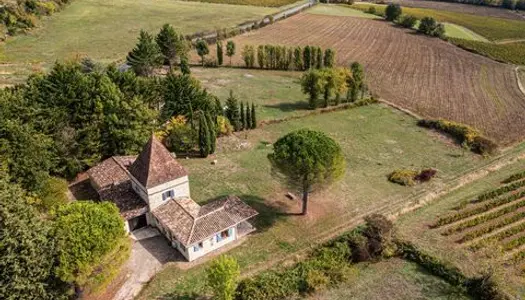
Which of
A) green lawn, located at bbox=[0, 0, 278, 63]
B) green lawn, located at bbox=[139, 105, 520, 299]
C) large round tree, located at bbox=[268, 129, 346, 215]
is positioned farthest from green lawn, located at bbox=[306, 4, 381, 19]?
large round tree, located at bbox=[268, 129, 346, 215]

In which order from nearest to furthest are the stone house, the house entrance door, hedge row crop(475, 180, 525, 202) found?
the stone house
the house entrance door
hedge row crop(475, 180, 525, 202)

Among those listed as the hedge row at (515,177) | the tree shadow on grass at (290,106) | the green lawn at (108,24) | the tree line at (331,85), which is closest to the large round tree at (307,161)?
the hedge row at (515,177)

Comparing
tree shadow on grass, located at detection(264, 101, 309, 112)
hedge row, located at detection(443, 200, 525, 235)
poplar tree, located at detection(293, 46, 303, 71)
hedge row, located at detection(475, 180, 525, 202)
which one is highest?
poplar tree, located at detection(293, 46, 303, 71)

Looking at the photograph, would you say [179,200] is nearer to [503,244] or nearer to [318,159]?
[318,159]

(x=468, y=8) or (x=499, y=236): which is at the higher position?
(x=468, y=8)

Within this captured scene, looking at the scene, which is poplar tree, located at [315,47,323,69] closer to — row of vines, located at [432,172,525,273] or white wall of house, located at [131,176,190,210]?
row of vines, located at [432,172,525,273]

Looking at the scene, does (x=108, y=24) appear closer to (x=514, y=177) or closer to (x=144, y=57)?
(x=144, y=57)

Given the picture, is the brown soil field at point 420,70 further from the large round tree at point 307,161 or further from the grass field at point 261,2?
the large round tree at point 307,161

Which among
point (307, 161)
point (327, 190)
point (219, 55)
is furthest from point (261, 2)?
point (307, 161)
